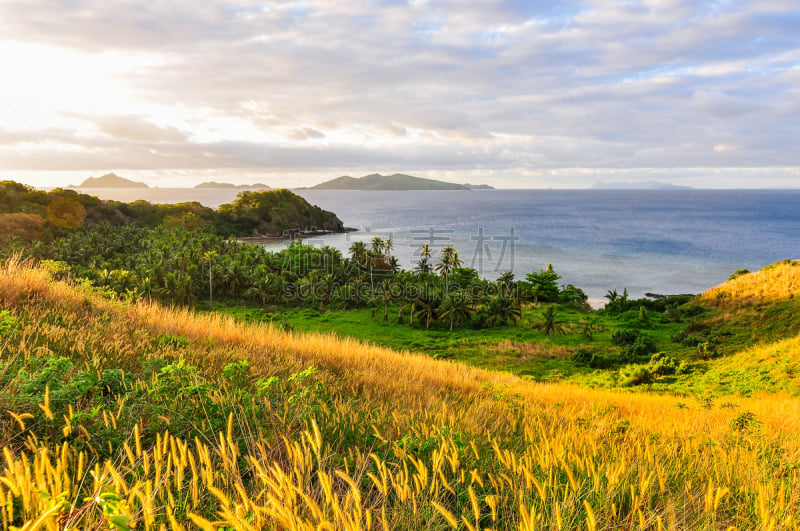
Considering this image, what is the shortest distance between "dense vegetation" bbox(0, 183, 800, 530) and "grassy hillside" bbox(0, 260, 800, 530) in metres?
0.03

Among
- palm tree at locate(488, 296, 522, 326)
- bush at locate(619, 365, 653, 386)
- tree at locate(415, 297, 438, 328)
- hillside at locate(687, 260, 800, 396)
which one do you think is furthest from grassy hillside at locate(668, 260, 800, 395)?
tree at locate(415, 297, 438, 328)

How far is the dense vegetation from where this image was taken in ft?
7.13

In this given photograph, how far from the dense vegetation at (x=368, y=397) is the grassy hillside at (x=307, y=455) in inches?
1.2

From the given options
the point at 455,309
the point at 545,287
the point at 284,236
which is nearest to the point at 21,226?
the point at 284,236

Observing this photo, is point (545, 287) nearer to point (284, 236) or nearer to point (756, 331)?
point (756, 331)

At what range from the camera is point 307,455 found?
7.44 ft

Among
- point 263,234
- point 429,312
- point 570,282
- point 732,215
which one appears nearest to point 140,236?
point 263,234

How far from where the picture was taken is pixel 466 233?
484 feet

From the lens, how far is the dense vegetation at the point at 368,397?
217cm

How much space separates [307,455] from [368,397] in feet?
9.48

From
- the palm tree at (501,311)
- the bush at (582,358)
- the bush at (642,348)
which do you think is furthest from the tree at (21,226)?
the bush at (642,348)

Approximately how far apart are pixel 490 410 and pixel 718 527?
3.00 m

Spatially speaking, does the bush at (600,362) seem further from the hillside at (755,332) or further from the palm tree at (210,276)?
the palm tree at (210,276)

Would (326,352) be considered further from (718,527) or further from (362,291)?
(362,291)
